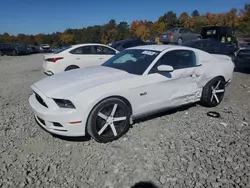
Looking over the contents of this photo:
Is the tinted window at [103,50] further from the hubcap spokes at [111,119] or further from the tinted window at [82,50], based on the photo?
the hubcap spokes at [111,119]

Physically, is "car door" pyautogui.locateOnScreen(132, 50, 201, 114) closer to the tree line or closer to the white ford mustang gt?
the white ford mustang gt

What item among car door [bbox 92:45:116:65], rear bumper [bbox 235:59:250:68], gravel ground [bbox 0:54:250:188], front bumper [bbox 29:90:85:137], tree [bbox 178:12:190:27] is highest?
tree [bbox 178:12:190:27]

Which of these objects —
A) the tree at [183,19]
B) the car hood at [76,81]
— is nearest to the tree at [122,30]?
the tree at [183,19]

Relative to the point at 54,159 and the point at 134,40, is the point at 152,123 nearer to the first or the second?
the point at 54,159

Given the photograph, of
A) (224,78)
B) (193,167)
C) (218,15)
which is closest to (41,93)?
(193,167)

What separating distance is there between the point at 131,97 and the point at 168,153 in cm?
109

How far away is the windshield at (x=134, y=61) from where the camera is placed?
165 inches

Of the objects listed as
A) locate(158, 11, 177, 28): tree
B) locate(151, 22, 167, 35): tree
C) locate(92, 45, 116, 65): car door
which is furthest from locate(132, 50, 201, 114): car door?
locate(158, 11, 177, 28): tree

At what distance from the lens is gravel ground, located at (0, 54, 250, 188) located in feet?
9.22

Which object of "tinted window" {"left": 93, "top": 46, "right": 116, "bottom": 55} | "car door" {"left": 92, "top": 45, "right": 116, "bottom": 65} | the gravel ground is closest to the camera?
the gravel ground

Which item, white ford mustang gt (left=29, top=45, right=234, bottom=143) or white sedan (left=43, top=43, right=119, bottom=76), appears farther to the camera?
white sedan (left=43, top=43, right=119, bottom=76)

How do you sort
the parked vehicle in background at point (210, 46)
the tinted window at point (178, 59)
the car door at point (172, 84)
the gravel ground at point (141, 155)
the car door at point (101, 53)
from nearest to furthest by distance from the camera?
the gravel ground at point (141, 155) < the car door at point (172, 84) < the tinted window at point (178, 59) < the car door at point (101, 53) < the parked vehicle in background at point (210, 46)

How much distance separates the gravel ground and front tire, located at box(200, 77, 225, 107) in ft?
1.54

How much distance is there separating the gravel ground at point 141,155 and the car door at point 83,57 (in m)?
4.26
